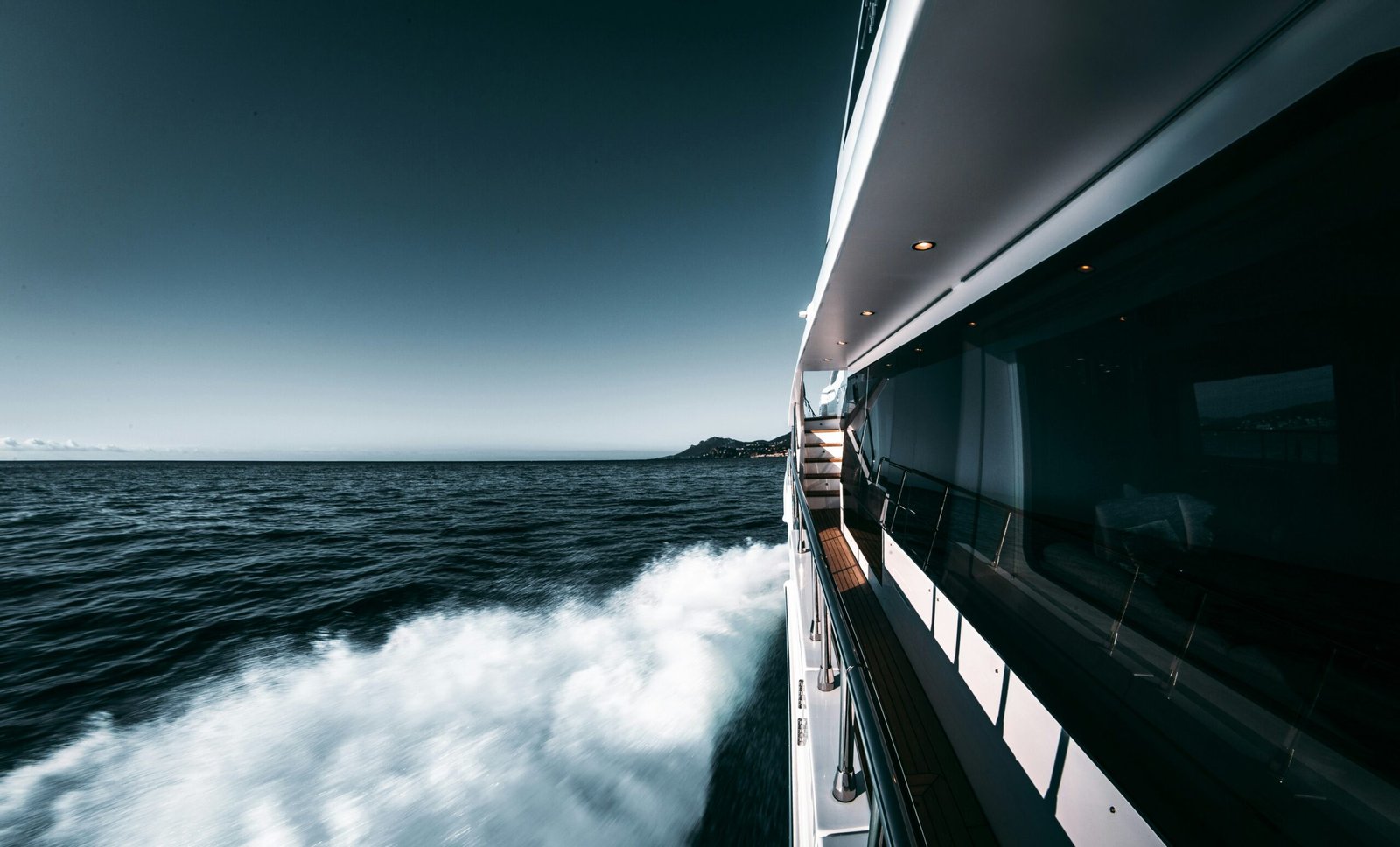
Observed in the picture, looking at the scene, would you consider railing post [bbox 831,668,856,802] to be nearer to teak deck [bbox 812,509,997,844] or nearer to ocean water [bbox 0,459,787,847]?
teak deck [bbox 812,509,997,844]

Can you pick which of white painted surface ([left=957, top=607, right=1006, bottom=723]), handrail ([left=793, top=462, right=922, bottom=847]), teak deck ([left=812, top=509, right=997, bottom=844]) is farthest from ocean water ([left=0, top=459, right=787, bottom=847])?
handrail ([left=793, top=462, right=922, bottom=847])

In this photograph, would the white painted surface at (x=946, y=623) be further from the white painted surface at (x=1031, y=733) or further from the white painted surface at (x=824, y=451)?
the white painted surface at (x=824, y=451)

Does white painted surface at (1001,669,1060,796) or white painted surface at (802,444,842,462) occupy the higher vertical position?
white painted surface at (802,444,842,462)

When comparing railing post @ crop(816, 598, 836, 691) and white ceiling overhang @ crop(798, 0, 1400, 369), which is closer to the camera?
white ceiling overhang @ crop(798, 0, 1400, 369)

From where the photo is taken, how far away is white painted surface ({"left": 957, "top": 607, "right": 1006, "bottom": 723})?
2.06 m

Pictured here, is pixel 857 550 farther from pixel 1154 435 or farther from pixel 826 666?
pixel 1154 435

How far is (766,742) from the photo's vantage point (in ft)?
14.6

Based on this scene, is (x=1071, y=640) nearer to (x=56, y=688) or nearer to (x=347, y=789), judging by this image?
(x=347, y=789)

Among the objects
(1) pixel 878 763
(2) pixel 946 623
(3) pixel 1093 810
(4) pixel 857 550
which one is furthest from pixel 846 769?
(4) pixel 857 550

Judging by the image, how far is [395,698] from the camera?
5.01 metres

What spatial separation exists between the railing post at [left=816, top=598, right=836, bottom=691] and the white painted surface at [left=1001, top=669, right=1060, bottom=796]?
27.4 inches

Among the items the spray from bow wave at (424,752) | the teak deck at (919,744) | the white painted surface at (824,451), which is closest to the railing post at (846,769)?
the teak deck at (919,744)

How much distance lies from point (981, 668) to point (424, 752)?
14.7 feet

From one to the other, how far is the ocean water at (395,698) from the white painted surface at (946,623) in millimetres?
2181
